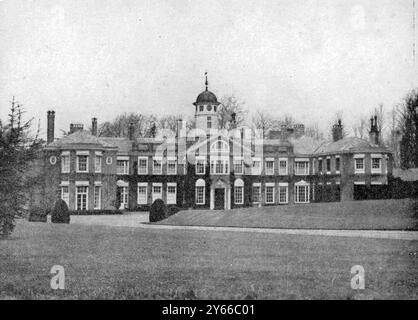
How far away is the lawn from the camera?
9.73 m

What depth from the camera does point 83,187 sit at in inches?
1857

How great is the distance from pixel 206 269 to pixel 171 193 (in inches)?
1624

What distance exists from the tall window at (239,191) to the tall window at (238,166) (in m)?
0.82

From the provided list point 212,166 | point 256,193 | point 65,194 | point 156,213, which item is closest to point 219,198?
point 212,166

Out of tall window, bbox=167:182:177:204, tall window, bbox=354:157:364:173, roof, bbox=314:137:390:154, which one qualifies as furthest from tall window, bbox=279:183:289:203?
tall window, bbox=167:182:177:204

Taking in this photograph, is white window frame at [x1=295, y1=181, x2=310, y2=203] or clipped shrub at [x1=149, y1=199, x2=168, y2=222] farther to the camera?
white window frame at [x1=295, y1=181, x2=310, y2=203]

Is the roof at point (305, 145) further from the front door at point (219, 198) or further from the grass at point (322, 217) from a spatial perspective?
the grass at point (322, 217)

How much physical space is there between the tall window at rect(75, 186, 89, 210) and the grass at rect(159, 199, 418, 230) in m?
13.8

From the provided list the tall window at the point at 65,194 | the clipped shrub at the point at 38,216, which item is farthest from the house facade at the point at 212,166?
the clipped shrub at the point at 38,216

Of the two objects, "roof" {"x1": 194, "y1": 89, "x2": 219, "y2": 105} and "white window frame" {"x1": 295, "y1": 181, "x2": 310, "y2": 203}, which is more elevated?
"roof" {"x1": 194, "y1": 89, "x2": 219, "y2": 105}

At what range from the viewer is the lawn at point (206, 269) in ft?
31.9

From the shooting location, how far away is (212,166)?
171ft

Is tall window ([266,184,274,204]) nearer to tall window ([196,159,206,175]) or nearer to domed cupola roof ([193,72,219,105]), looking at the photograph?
tall window ([196,159,206,175])

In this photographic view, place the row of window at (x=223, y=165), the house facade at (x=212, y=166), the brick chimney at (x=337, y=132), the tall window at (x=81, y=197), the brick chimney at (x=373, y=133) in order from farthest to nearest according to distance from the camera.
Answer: the brick chimney at (x=337, y=132) < the brick chimney at (x=373, y=133) < the house facade at (x=212, y=166) < the row of window at (x=223, y=165) < the tall window at (x=81, y=197)
